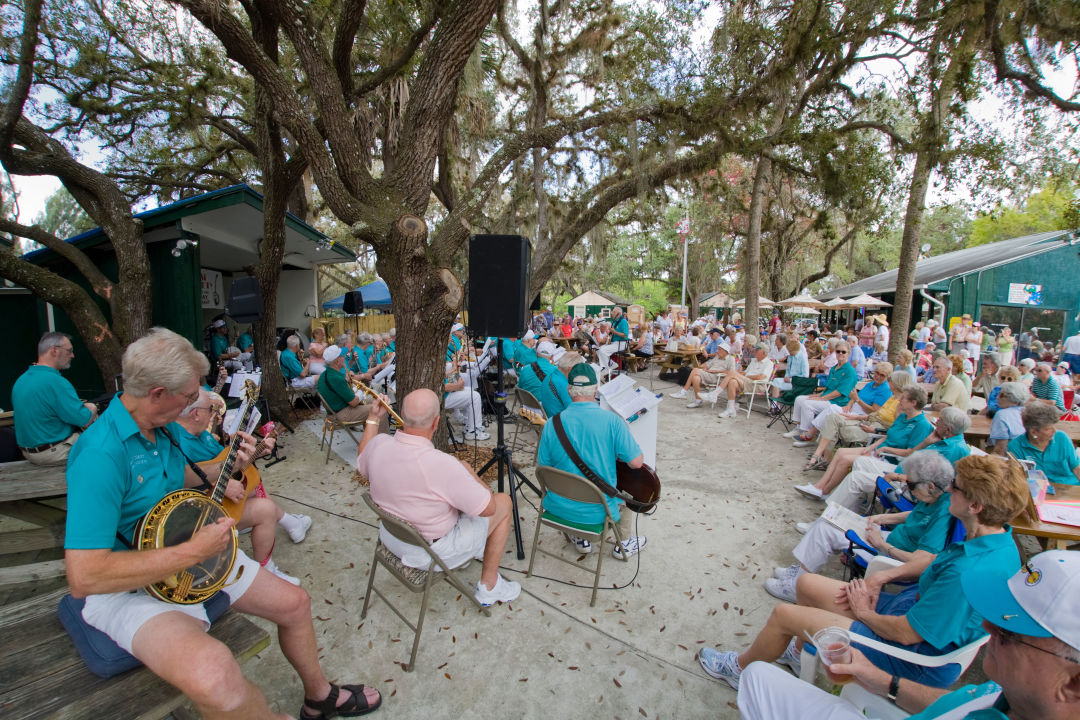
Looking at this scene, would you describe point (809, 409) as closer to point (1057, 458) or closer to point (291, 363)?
point (1057, 458)

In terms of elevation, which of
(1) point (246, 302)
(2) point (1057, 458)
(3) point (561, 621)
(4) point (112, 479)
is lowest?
(3) point (561, 621)

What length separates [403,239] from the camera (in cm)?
426

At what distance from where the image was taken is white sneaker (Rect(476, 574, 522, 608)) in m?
2.89

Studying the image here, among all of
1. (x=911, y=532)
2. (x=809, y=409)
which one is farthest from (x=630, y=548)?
(x=809, y=409)

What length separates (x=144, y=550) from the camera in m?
1.57

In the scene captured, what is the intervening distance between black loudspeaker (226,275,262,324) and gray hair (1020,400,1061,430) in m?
7.93

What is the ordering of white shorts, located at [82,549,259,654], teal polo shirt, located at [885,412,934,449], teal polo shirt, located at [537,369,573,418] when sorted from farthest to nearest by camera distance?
teal polo shirt, located at [537,369,573,418]
teal polo shirt, located at [885,412,934,449]
white shorts, located at [82,549,259,654]

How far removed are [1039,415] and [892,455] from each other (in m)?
1.05

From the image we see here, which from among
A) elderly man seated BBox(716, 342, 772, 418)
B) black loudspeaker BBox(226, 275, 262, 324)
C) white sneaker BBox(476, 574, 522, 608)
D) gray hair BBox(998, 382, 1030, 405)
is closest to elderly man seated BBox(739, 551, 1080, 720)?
white sneaker BBox(476, 574, 522, 608)

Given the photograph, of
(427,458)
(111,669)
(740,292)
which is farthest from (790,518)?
(740,292)

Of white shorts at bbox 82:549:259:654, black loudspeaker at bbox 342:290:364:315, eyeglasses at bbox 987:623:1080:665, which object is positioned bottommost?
white shorts at bbox 82:549:259:654

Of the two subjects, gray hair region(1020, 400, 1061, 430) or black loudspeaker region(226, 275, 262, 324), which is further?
black loudspeaker region(226, 275, 262, 324)

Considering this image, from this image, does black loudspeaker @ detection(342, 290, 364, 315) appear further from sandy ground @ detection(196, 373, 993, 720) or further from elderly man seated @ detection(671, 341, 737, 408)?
elderly man seated @ detection(671, 341, 737, 408)

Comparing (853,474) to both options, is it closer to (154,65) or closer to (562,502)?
A: (562,502)
